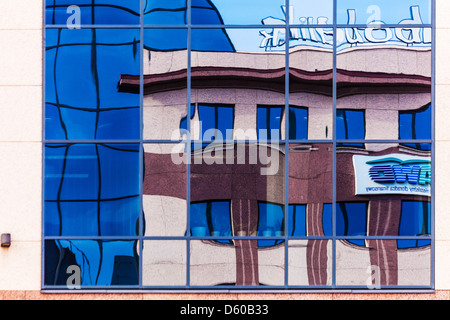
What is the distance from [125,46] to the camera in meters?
11.4

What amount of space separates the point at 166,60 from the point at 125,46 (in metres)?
0.83

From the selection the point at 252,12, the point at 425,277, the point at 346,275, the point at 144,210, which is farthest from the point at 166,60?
the point at 425,277

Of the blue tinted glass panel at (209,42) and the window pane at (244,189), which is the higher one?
the blue tinted glass panel at (209,42)

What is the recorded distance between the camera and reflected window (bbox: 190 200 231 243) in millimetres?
11242

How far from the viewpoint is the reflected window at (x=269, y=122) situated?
11297 mm

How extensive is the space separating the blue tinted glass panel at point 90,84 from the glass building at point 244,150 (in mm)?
27

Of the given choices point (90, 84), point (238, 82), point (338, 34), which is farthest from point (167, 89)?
point (338, 34)

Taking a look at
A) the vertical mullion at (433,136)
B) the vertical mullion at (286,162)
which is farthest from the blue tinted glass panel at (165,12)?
the vertical mullion at (433,136)

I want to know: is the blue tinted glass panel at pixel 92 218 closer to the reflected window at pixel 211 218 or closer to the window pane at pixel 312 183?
the reflected window at pixel 211 218

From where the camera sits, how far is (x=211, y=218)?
11.3 metres

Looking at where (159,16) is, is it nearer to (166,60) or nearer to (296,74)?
(166,60)
